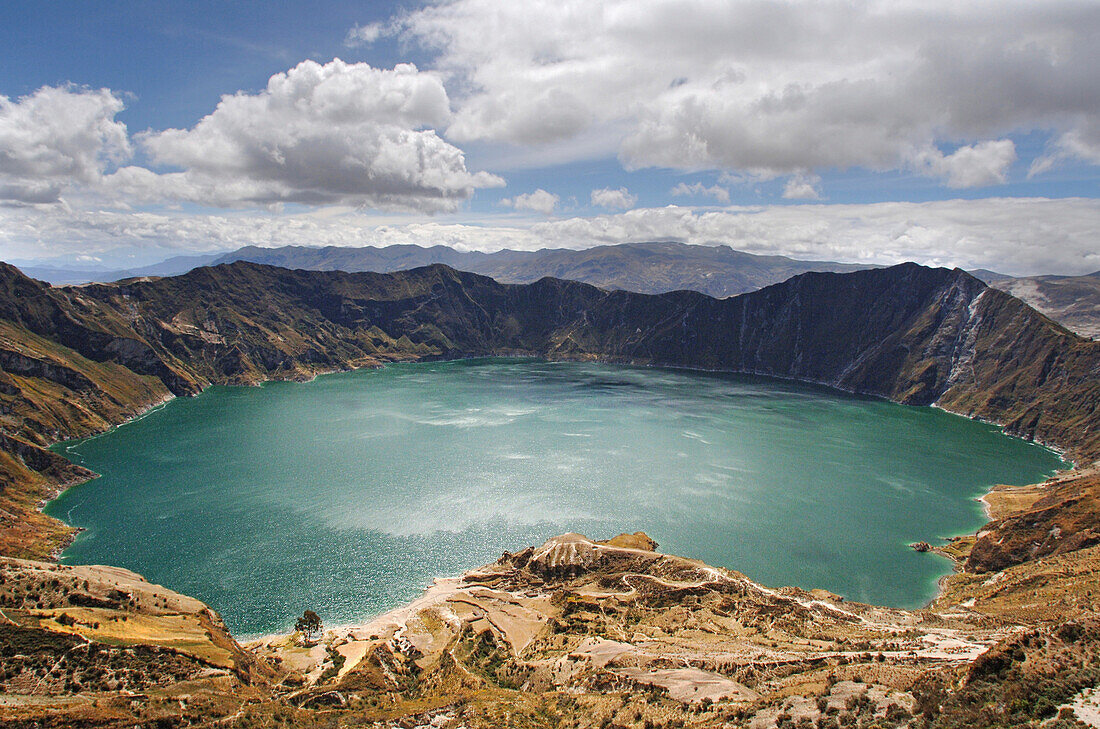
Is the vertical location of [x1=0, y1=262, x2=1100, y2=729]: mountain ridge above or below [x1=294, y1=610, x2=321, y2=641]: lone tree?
above

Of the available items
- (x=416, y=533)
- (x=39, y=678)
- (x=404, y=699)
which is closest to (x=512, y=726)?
(x=404, y=699)

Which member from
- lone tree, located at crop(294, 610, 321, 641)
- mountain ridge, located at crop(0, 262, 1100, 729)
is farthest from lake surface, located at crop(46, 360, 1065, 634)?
mountain ridge, located at crop(0, 262, 1100, 729)

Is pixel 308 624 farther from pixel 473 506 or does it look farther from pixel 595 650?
pixel 473 506

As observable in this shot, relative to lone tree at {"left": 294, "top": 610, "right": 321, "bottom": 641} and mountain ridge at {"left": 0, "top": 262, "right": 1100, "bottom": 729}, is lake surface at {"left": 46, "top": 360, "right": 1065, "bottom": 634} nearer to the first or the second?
lone tree at {"left": 294, "top": 610, "right": 321, "bottom": 641}

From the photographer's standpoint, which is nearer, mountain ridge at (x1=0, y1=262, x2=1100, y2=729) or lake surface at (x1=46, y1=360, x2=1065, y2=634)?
mountain ridge at (x1=0, y1=262, x2=1100, y2=729)

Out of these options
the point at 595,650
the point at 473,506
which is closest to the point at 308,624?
the point at 595,650

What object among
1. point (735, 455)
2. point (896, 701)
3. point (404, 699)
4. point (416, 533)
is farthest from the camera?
point (735, 455)

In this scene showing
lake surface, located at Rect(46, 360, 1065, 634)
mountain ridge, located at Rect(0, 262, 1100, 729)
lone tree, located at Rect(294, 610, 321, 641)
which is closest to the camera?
mountain ridge, located at Rect(0, 262, 1100, 729)

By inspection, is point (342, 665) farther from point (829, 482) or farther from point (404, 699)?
point (829, 482)

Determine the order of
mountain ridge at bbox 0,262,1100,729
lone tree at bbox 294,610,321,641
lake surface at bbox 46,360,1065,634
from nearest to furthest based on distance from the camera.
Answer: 1. mountain ridge at bbox 0,262,1100,729
2. lone tree at bbox 294,610,321,641
3. lake surface at bbox 46,360,1065,634
